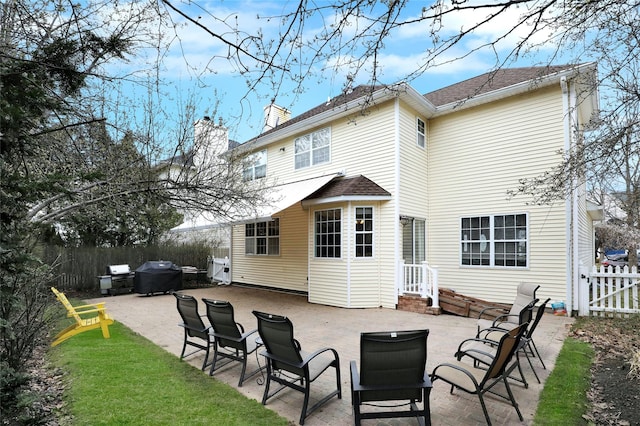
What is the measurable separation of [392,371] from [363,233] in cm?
849

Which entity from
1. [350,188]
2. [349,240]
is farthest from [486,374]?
[350,188]

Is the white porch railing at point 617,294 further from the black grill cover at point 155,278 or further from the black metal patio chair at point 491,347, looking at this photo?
the black grill cover at point 155,278

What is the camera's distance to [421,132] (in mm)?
13531

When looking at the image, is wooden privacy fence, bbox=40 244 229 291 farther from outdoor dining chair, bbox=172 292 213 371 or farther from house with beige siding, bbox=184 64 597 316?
outdoor dining chair, bbox=172 292 213 371

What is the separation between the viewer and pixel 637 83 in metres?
5.64

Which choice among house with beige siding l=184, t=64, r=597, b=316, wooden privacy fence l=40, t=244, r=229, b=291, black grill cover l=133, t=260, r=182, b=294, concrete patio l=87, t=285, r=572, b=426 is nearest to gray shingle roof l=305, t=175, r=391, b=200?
house with beige siding l=184, t=64, r=597, b=316

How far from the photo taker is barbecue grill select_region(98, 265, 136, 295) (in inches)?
589

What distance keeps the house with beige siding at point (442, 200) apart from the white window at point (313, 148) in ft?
0.25

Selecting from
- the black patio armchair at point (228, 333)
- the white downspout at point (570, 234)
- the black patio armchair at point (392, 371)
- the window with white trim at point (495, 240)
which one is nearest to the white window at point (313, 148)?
the window with white trim at point (495, 240)

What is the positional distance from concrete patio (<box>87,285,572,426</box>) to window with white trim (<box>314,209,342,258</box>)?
1.99m

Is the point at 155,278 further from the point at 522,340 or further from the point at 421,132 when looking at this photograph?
the point at 522,340

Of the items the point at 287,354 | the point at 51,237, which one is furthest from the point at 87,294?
the point at 287,354

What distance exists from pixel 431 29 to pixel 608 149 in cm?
408

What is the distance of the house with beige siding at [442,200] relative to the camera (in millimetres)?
10922
